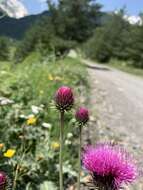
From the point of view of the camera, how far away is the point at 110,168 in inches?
85.6

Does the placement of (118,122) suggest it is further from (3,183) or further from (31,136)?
(3,183)

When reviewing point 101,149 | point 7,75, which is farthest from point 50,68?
point 101,149

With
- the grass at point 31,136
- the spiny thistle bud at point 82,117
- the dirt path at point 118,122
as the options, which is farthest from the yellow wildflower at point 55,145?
the spiny thistle bud at point 82,117

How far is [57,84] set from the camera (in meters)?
9.66

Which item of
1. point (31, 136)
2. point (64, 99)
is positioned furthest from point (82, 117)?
point (31, 136)

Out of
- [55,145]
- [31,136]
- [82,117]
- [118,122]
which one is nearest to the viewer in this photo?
[82,117]

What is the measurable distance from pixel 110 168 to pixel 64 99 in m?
0.61

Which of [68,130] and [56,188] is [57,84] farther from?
[56,188]

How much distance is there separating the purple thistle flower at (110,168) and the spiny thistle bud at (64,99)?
1.34 feet

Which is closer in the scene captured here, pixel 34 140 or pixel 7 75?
pixel 34 140

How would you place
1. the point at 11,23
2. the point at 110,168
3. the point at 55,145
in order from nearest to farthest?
the point at 110,168, the point at 55,145, the point at 11,23

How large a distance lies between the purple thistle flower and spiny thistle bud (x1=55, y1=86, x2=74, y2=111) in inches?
16.1

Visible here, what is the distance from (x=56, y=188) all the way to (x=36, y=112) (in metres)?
1.59

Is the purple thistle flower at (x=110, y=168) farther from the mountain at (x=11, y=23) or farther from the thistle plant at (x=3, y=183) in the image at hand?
the mountain at (x=11, y=23)
